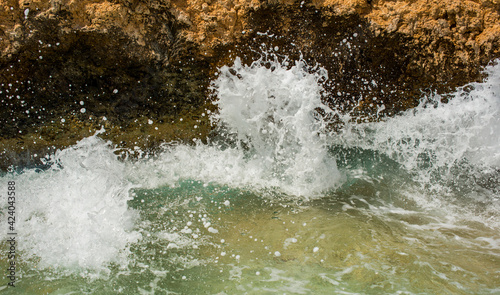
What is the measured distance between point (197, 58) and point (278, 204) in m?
1.64

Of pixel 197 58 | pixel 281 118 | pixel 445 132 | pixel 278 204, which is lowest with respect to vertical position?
pixel 278 204

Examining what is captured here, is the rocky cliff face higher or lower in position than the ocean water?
higher

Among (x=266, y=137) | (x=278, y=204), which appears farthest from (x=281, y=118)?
(x=278, y=204)

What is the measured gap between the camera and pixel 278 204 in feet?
9.18

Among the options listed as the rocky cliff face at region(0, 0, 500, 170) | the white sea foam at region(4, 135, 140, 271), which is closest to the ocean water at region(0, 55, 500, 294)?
the white sea foam at region(4, 135, 140, 271)

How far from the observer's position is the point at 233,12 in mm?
3383

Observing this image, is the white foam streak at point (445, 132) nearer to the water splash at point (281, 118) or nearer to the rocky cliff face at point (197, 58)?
the rocky cliff face at point (197, 58)

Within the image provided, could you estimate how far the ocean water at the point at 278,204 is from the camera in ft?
6.64

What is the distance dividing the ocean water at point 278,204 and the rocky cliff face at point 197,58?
0.17 metres

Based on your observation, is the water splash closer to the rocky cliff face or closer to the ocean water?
the ocean water

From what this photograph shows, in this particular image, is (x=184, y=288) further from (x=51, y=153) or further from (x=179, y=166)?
(x=51, y=153)

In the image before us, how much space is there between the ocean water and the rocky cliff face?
17 cm

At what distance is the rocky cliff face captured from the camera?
331 centimetres

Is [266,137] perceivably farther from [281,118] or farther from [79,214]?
[79,214]
